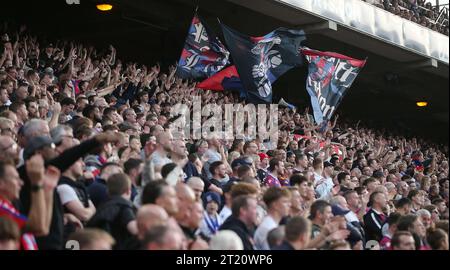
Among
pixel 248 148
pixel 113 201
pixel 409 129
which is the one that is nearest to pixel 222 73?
pixel 248 148

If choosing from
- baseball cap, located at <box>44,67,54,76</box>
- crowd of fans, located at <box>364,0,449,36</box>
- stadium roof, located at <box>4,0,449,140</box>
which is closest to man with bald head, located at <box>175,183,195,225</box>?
baseball cap, located at <box>44,67,54,76</box>

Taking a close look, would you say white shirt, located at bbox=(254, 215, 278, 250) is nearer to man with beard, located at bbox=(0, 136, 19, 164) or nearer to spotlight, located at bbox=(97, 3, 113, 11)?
man with beard, located at bbox=(0, 136, 19, 164)

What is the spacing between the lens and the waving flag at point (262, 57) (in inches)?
565

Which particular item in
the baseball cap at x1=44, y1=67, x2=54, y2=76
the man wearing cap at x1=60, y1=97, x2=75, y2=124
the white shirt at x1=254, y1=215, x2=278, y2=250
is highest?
the baseball cap at x1=44, y1=67, x2=54, y2=76

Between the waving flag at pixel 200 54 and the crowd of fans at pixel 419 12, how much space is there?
272 inches

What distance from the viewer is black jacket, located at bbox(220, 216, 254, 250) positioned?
6.52 m

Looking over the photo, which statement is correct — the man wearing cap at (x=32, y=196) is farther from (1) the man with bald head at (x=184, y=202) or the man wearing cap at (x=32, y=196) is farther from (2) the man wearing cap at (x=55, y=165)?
(1) the man with bald head at (x=184, y=202)

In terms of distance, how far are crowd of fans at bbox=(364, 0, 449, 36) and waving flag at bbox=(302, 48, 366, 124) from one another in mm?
5148

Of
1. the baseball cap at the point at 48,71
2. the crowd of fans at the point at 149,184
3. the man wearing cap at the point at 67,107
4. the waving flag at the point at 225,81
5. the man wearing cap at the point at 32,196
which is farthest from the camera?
the waving flag at the point at 225,81

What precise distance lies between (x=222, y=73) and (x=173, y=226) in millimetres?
9992

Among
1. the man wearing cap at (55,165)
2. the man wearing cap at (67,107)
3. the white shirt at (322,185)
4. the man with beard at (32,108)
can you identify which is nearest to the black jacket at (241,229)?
the man wearing cap at (55,165)

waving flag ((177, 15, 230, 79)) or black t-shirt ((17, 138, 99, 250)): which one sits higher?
waving flag ((177, 15, 230, 79))

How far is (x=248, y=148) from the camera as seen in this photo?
1168cm

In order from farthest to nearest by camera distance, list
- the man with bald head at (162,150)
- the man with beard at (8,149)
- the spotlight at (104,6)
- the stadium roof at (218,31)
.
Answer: the stadium roof at (218,31) < the spotlight at (104,6) < the man with bald head at (162,150) < the man with beard at (8,149)
